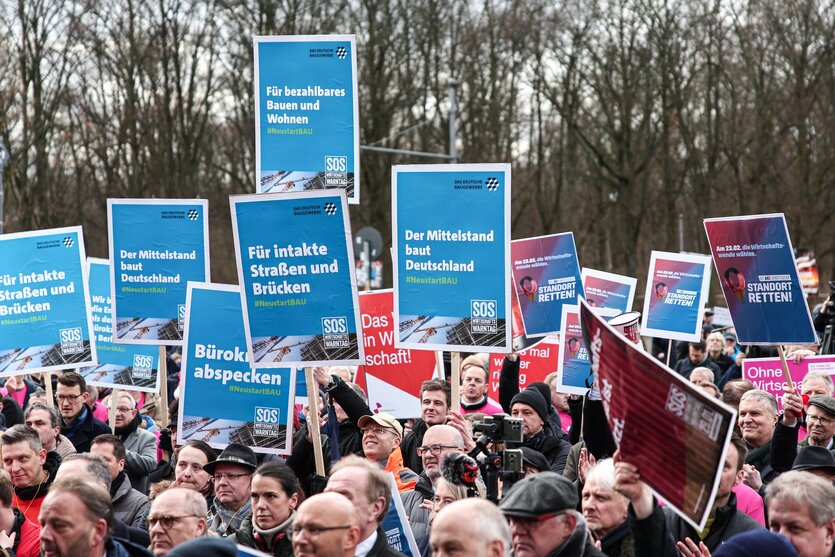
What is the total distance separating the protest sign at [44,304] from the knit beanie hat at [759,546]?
6.81m

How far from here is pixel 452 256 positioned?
828 centimetres

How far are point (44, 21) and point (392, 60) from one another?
10.1 metres

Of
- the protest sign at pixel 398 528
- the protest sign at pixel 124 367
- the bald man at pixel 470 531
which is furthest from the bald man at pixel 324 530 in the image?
the protest sign at pixel 124 367

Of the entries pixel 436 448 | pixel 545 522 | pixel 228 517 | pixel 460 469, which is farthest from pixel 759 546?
pixel 228 517

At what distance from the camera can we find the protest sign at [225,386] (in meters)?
8.17

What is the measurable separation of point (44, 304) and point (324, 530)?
21.1 ft

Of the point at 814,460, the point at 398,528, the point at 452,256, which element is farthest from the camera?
the point at 452,256

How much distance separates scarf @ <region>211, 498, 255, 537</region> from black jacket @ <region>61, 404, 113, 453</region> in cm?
309

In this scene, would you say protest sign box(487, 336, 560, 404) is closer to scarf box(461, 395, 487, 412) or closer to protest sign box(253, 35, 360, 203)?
scarf box(461, 395, 487, 412)

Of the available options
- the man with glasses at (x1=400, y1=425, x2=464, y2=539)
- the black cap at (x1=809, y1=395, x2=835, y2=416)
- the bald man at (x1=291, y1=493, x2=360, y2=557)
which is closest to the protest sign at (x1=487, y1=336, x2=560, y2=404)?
the black cap at (x1=809, y1=395, x2=835, y2=416)

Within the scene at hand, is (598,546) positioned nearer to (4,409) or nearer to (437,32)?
(4,409)

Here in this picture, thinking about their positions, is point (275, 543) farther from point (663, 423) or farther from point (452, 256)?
point (452, 256)

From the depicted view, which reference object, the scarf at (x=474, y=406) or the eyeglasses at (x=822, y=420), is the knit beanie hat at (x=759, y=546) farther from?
the scarf at (x=474, y=406)

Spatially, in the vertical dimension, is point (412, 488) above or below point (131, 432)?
above
